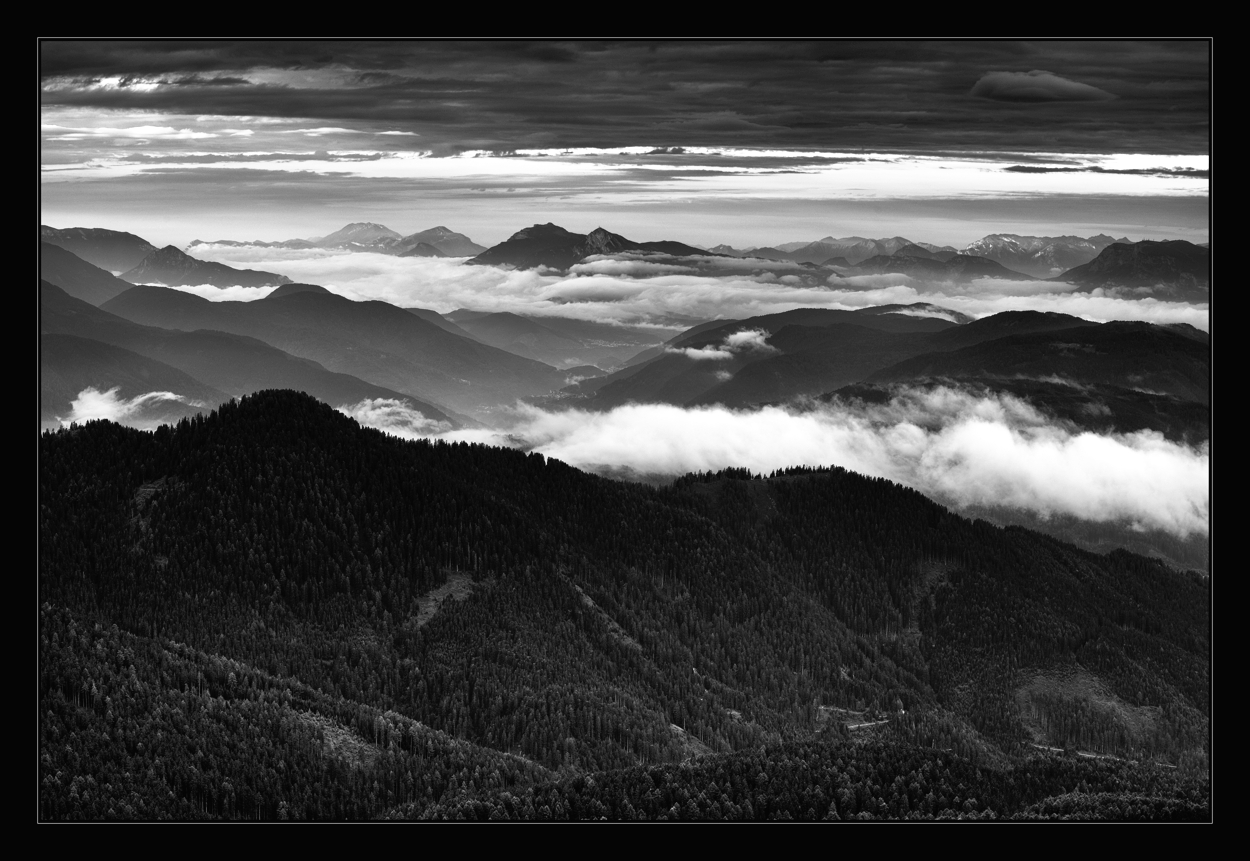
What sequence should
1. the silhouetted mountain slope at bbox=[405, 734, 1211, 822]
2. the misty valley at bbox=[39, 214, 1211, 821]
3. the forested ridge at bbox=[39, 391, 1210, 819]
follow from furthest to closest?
the forested ridge at bbox=[39, 391, 1210, 819] → the misty valley at bbox=[39, 214, 1211, 821] → the silhouetted mountain slope at bbox=[405, 734, 1211, 822]

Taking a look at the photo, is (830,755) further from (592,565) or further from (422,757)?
(592,565)

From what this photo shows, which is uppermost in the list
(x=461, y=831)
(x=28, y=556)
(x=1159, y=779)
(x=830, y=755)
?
(x=28, y=556)

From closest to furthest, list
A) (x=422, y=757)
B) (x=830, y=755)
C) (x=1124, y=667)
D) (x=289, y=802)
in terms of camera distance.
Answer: (x=830, y=755) → (x=289, y=802) → (x=422, y=757) → (x=1124, y=667)

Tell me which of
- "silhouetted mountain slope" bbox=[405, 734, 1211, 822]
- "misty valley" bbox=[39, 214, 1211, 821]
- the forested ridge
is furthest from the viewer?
the forested ridge

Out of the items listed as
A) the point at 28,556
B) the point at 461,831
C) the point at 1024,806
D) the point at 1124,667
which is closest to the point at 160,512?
the point at 28,556

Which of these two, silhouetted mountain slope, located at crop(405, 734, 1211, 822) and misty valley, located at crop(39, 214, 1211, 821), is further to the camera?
misty valley, located at crop(39, 214, 1211, 821)

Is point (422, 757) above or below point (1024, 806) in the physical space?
below

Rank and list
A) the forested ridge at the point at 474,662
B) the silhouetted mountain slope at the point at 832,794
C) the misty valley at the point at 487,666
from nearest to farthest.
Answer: the silhouetted mountain slope at the point at 832,794
the misty valley at the point at 487,666
the forested ridge at the point at 474,662

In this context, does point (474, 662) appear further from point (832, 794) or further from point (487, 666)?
point (832, 794)
